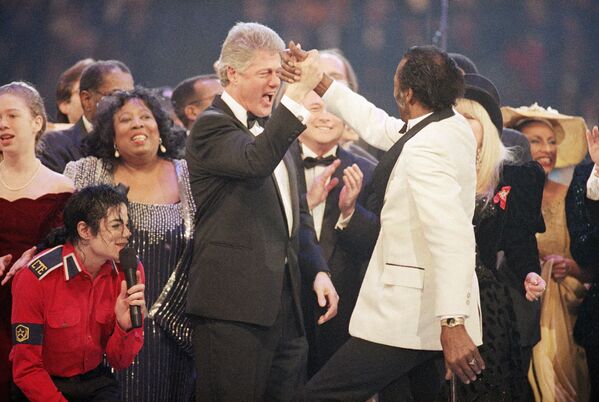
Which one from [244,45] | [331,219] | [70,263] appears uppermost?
[244,45]

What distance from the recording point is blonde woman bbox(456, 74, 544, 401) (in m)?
3.45

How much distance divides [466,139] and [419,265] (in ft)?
1.36

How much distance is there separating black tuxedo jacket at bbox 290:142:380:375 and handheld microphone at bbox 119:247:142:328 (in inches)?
36.4

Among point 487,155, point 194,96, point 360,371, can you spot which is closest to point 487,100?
point 487,155

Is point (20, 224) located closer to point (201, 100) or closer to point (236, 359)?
point (236, 359)

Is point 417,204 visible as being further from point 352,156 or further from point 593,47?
point 593,47

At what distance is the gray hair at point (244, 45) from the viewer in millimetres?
3064

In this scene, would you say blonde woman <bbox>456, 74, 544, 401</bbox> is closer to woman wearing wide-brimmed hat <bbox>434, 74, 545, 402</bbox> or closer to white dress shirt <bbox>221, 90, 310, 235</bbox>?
woman wearing wide-brimmed hat <bbox>434, 74, 545, 402</bbox>

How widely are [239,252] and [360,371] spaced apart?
0.56m

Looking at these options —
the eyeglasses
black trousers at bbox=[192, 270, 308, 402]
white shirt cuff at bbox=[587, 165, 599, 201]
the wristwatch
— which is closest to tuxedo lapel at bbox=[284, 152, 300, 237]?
black trousers at bbox=[192, 270, 308, 402]

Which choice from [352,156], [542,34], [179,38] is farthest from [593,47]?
[179,38]

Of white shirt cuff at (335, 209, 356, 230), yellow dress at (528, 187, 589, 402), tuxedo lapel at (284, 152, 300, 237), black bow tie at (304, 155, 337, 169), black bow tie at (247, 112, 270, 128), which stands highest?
black bow tie at (247, 112, 270, 128)

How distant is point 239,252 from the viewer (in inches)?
115

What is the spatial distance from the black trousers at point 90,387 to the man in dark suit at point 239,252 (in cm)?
31
